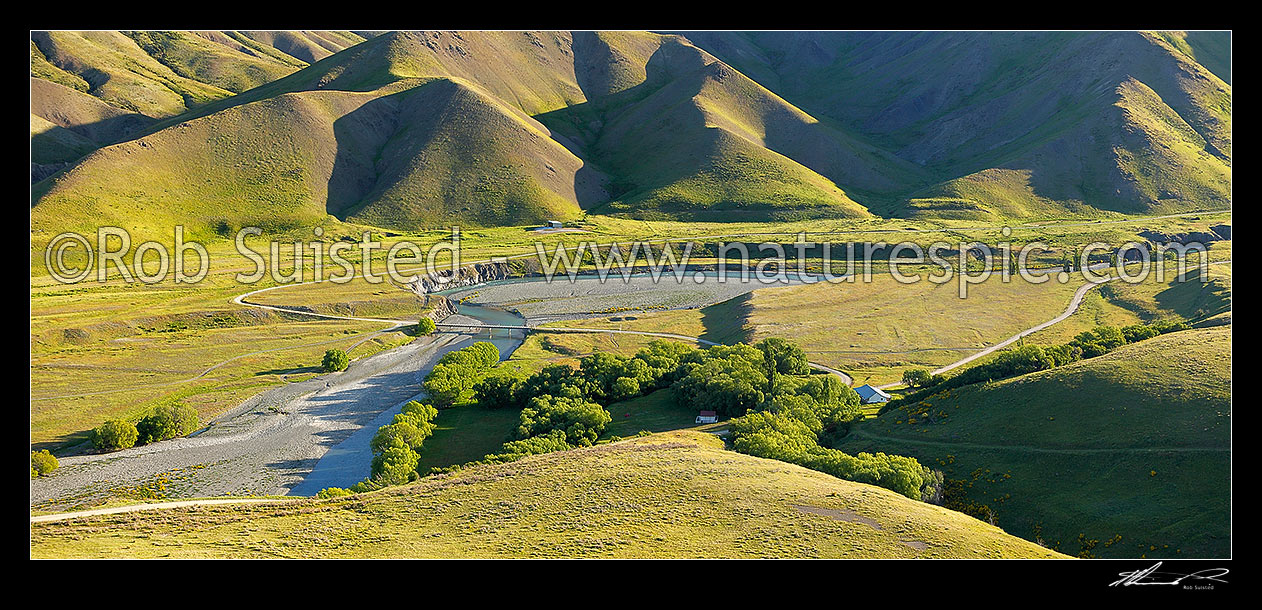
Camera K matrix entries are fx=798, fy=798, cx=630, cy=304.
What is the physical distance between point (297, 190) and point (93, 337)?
330 ft

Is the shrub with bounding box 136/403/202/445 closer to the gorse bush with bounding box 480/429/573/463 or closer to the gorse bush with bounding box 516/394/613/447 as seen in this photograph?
the gorse bush with bounding box 516/394/613/447

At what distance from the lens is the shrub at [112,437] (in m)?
58.7

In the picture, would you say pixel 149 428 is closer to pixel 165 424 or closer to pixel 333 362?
pixel 165 424

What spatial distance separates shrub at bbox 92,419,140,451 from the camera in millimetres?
58688

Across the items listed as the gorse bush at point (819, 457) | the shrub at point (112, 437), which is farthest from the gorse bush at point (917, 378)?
the shrub at point (112, 437)

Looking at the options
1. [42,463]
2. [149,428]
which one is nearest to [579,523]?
[42,463]

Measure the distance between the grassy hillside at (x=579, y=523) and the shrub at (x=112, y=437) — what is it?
29.0 meters

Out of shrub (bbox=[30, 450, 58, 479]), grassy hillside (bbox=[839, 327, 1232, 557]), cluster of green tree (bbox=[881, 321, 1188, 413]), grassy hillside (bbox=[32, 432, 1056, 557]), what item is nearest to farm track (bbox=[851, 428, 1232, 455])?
grassy hillside (bbox=[839, 327, 1232, 557])

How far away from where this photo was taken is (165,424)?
61.7m

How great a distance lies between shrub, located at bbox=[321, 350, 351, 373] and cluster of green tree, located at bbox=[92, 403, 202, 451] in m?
17.8

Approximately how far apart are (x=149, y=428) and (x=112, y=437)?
110 inches

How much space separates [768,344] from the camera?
238 ft
